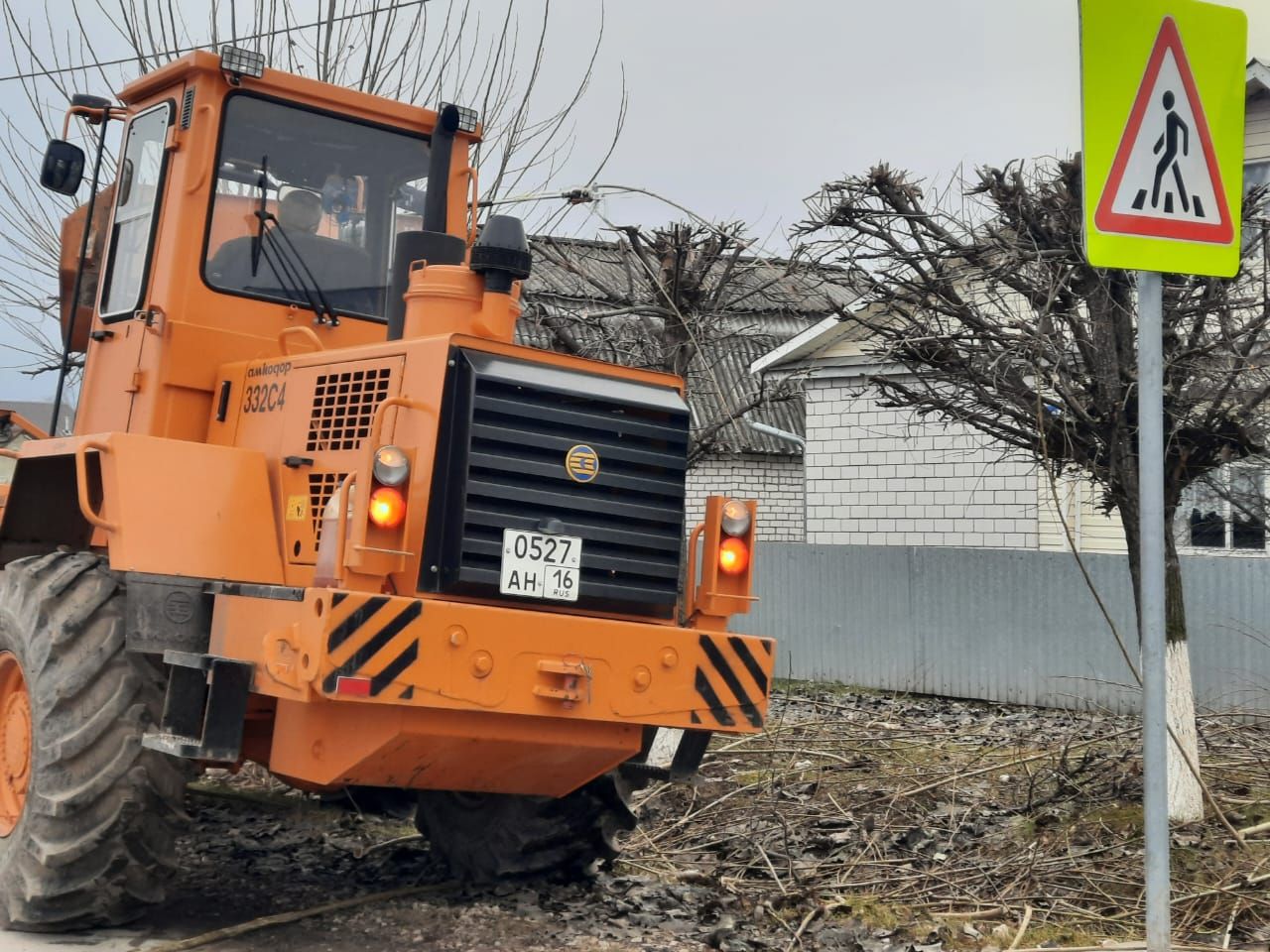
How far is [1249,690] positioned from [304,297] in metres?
8.92

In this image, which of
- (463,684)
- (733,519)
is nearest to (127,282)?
(463,684)

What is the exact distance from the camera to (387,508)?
5.23 metres

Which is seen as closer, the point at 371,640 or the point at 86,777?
the point at 371,640

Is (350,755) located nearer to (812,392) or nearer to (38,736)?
(38,736)

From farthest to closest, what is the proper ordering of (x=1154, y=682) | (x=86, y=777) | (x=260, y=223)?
(x=260, y=223) < (x=86, y=777) < (x=1154, y=682)

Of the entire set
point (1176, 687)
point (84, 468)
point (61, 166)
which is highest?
point (61, 166)

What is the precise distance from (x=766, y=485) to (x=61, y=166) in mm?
22999

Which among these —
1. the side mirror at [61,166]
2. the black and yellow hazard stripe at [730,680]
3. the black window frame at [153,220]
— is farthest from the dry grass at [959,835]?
the side mirror at [61,166]

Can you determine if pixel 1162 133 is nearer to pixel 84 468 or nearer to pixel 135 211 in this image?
pixel 84 468

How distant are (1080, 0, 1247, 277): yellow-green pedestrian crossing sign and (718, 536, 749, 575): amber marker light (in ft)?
6.99

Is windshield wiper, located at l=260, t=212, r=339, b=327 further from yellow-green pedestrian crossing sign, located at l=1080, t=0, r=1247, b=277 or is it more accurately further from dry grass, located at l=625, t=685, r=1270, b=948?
yellow-green pedestrian crossing sign, located at l=1080, t=0, r=1247, b=277

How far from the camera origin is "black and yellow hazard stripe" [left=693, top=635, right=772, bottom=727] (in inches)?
226

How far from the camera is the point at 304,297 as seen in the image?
6801 mm

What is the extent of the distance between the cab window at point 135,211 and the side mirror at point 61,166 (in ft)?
0.95
